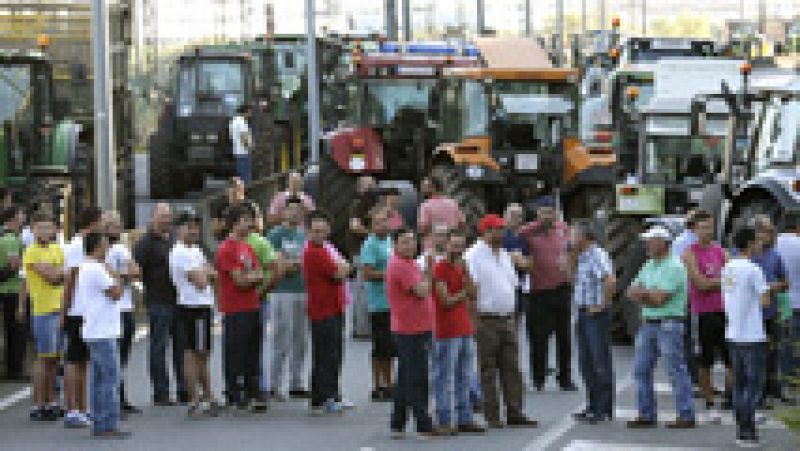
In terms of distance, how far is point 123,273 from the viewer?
64.0 ft

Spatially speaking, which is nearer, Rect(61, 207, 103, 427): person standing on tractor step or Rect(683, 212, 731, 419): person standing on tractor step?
Rect(61, 207, 103, 427): person standing on tractor step

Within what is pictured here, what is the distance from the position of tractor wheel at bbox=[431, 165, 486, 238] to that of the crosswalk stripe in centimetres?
969

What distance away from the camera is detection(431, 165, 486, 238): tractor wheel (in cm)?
2981

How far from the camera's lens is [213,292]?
68.3 feet

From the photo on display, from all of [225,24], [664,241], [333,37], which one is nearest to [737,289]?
[664,241]

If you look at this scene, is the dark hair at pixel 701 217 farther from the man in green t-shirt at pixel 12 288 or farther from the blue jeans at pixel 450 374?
the man in green t-shirt at pixel 12 288

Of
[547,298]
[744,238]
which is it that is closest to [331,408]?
[547,298]

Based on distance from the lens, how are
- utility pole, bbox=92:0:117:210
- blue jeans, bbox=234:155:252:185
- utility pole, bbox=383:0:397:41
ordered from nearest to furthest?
utility pole, bbox=92:0:117:210 < blue jeans, bbox=234:155:252:185 < utility pole, bbox=383:0:397:41

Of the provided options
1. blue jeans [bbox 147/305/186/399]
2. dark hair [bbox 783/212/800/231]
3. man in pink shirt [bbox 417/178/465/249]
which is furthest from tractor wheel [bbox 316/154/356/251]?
dark hair [bbox 783/212/800/231]

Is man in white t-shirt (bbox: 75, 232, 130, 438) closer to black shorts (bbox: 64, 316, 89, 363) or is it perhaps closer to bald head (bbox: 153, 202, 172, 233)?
black shorts (bbox: 64, 316, 89, 363)

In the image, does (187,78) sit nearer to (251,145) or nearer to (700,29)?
(251,145)

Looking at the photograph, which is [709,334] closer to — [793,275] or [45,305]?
[793,275]

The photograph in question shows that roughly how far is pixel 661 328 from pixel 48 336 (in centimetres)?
507

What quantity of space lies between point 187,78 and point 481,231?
24830 mm
